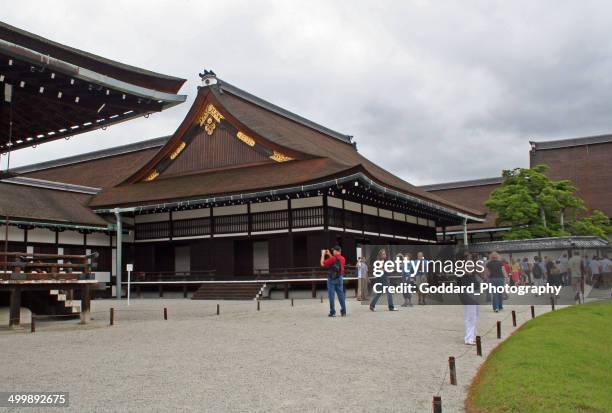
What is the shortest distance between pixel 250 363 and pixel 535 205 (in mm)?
25432

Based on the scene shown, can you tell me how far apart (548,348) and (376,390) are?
3.86 metres

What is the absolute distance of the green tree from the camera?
29750 millimetres

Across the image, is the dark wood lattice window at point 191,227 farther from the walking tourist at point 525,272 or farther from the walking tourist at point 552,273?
the walking tourist at point 552,273

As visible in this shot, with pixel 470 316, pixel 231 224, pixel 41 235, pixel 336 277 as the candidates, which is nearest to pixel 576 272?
pixel 336 277

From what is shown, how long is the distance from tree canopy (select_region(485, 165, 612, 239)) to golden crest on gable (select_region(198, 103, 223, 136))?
15790 millimetres

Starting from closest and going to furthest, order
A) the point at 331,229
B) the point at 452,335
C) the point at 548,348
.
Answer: the point at 548,348, the point at 452,335, the point at 331,229

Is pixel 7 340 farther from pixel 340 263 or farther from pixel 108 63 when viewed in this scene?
pixel 340 263

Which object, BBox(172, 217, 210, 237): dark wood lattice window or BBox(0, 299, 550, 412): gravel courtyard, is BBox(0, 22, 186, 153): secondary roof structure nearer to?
BBox(0, 299, 550, 412): gravel courtyard

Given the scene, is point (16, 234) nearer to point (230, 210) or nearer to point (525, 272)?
point (230, 210)

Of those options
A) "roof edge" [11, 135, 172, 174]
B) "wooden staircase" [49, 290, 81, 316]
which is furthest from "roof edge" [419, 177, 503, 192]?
"wooden staircase" [49, 290, 81, 316]

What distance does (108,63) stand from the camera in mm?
10938

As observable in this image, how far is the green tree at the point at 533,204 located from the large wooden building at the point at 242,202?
2708mm

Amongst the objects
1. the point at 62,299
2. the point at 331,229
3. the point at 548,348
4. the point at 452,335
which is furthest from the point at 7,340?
the point at 331,229

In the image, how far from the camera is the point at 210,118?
94.0 feet
